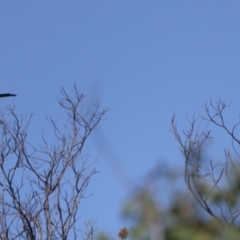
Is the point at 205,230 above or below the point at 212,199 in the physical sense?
below

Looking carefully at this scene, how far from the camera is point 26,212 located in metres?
7.69

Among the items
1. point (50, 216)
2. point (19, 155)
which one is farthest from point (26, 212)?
point (19, 155)

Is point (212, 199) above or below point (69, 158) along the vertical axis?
below

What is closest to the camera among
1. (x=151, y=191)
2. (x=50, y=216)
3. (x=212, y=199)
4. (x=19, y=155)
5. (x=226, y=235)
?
(x=151, y=191)

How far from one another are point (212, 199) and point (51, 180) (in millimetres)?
6548

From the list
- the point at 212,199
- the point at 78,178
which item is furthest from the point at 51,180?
the point at 212,199

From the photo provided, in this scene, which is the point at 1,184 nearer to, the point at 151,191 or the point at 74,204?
the point at 74,204

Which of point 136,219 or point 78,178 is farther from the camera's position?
point 78,178

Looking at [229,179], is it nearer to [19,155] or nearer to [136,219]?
[136,219]

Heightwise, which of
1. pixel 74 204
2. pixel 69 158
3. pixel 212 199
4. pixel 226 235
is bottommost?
pixel 226 235

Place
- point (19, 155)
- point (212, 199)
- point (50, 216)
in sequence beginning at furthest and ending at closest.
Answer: point (19, 155), point (50, 216), point (212, 199)

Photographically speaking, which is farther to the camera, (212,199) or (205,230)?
(212,199)

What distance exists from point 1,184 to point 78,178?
918mm

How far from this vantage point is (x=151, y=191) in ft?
3.94
